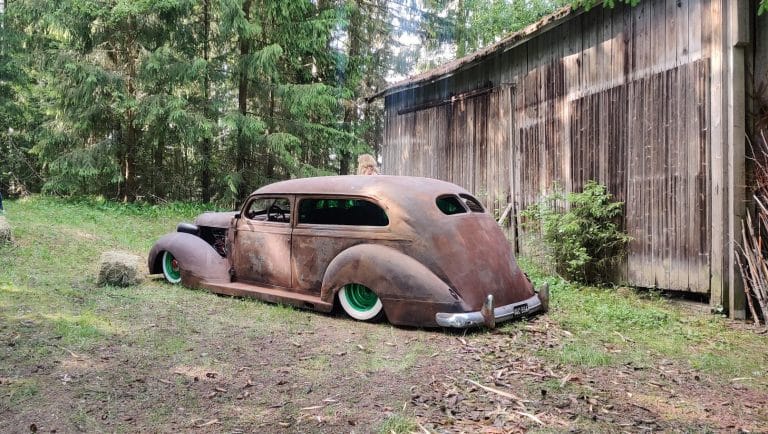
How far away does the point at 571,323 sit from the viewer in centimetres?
549

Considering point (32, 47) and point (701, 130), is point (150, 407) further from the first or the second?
point (32, 47)

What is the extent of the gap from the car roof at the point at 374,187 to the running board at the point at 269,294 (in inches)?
47.0

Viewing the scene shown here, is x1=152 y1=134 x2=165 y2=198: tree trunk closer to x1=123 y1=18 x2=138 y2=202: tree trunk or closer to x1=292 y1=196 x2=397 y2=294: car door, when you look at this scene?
x1=123 y1=18 x2=138 y2=202: tree trunk

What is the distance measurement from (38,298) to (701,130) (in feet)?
26.0

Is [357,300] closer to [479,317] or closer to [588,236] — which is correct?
[479,317]

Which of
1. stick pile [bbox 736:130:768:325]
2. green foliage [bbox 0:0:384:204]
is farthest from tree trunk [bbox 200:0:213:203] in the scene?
stick pile [bbox 736:130:768:325]

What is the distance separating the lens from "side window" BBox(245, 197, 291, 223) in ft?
21.9

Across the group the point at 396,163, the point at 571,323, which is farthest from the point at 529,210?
the point at 396,163

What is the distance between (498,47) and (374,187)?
5270 mm

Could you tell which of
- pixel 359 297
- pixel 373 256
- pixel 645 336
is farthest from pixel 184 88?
pixel 645 336

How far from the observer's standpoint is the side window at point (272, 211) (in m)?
6.67

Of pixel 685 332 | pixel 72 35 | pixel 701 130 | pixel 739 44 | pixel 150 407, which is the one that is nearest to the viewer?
pixel 150 407

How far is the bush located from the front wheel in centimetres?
332

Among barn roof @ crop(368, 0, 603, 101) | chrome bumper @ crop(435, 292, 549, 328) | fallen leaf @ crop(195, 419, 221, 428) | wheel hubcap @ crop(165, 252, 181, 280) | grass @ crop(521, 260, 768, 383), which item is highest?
barn roof @ crop(368, 0, 603, 101)
